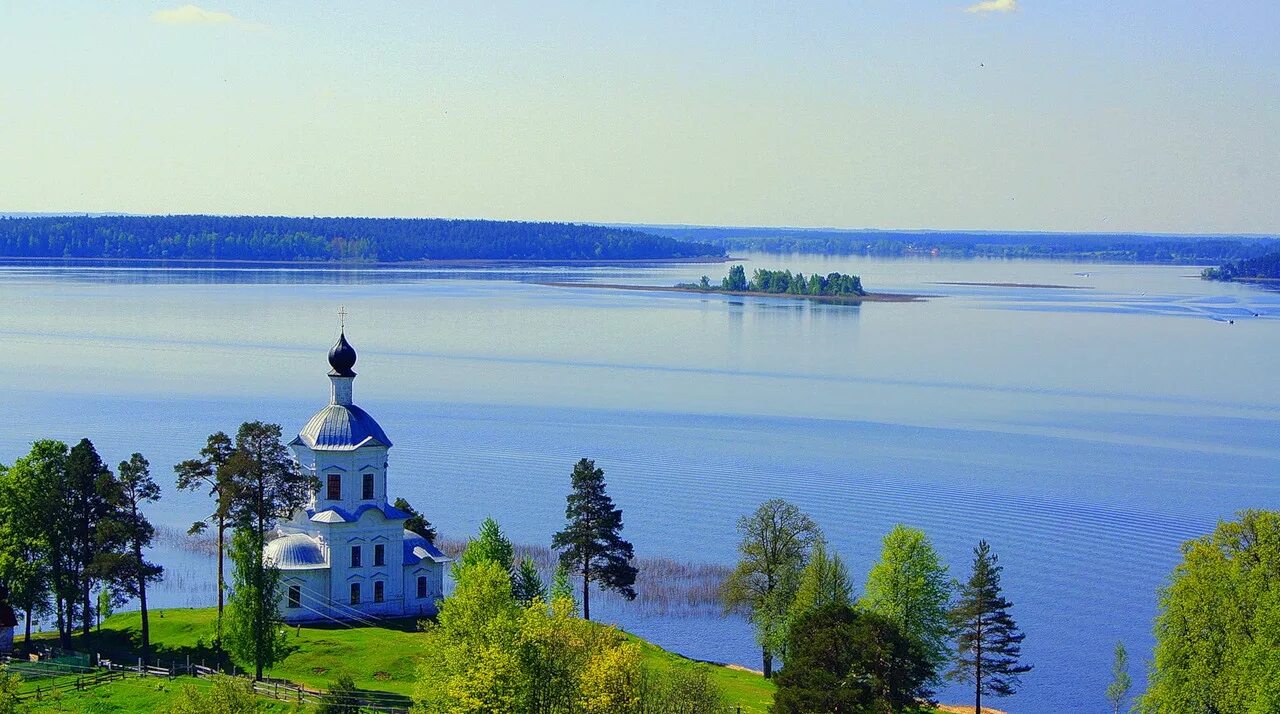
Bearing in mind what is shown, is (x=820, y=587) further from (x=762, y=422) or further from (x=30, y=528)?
(x=762, y=422)

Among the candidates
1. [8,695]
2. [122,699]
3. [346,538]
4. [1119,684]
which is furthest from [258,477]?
[1119,684]

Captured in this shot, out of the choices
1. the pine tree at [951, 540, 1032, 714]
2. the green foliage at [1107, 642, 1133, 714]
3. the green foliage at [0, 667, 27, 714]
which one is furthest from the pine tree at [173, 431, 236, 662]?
the green foliage at [1107, 642, 1133, 714]

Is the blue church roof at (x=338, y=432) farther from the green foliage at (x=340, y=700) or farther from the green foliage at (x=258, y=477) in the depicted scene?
the green foliage at (x=340, y=700)

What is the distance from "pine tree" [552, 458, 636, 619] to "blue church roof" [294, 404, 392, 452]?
20.2ft

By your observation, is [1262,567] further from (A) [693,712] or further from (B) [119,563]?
(B) [119,563]

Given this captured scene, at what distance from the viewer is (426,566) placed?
156 feet

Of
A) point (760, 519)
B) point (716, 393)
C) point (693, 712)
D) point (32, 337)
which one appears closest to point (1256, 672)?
point (693, 712)

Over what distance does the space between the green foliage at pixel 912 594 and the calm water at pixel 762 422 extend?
394 centimetres

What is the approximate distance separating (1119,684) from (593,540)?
619 inches

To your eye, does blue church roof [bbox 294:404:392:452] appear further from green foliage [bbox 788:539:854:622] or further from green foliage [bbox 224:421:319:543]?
green foliage [bbox 788:539:854:622]

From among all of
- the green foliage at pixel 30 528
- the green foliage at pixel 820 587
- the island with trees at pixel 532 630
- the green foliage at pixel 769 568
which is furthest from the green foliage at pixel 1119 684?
the green foliage at pixel 30 528

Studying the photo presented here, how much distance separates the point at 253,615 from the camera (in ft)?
127

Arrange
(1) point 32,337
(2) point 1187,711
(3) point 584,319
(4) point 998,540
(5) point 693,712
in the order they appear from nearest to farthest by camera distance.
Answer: (5) point 693,712 → (2) point 1187,711 → (4) point 998,540 → (1) point 32,337 → (3) point 584,319

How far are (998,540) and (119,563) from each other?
1286 inches
